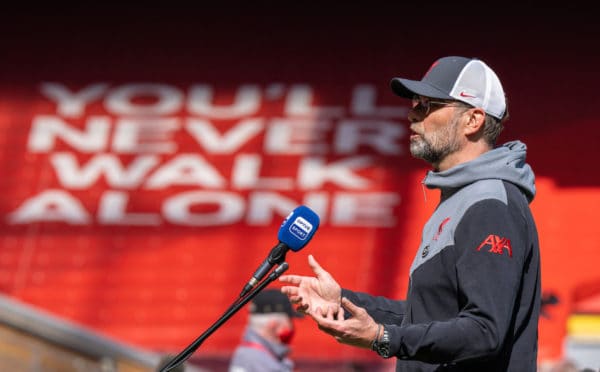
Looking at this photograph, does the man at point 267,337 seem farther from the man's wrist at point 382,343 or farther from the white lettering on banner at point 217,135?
the white lettering on banner at point 217,135

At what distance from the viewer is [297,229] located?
2.63 meters

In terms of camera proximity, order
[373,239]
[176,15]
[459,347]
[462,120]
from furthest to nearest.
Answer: [176,15] → [373,239] → [462,120] → [459,347]

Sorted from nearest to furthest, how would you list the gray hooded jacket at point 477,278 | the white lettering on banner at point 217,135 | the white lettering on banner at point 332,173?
the gray hooded jacket at point 477,278
the white lettering on banner at point 332,173
the white lettering on banner at point 217,135

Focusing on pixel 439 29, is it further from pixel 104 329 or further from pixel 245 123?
pixel 104 329

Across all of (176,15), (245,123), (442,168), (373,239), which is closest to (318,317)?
(442,168)

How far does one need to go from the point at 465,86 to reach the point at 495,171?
0.23 metres

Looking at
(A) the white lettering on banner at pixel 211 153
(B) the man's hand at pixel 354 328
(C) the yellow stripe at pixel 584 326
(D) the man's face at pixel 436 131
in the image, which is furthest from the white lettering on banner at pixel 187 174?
(B) the man's hand at pixel 354 328

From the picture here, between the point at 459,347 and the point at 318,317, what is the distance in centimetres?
30

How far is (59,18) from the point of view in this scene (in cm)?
1041

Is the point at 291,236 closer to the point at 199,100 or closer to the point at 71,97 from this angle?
the point at 199,100

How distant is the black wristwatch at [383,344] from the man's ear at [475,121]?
1.86 feet

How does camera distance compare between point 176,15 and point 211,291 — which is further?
point 176,15

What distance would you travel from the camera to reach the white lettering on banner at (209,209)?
8.93m

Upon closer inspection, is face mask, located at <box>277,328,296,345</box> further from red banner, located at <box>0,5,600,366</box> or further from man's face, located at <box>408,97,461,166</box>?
red banner, located at <box>0,5,600,366</box>
